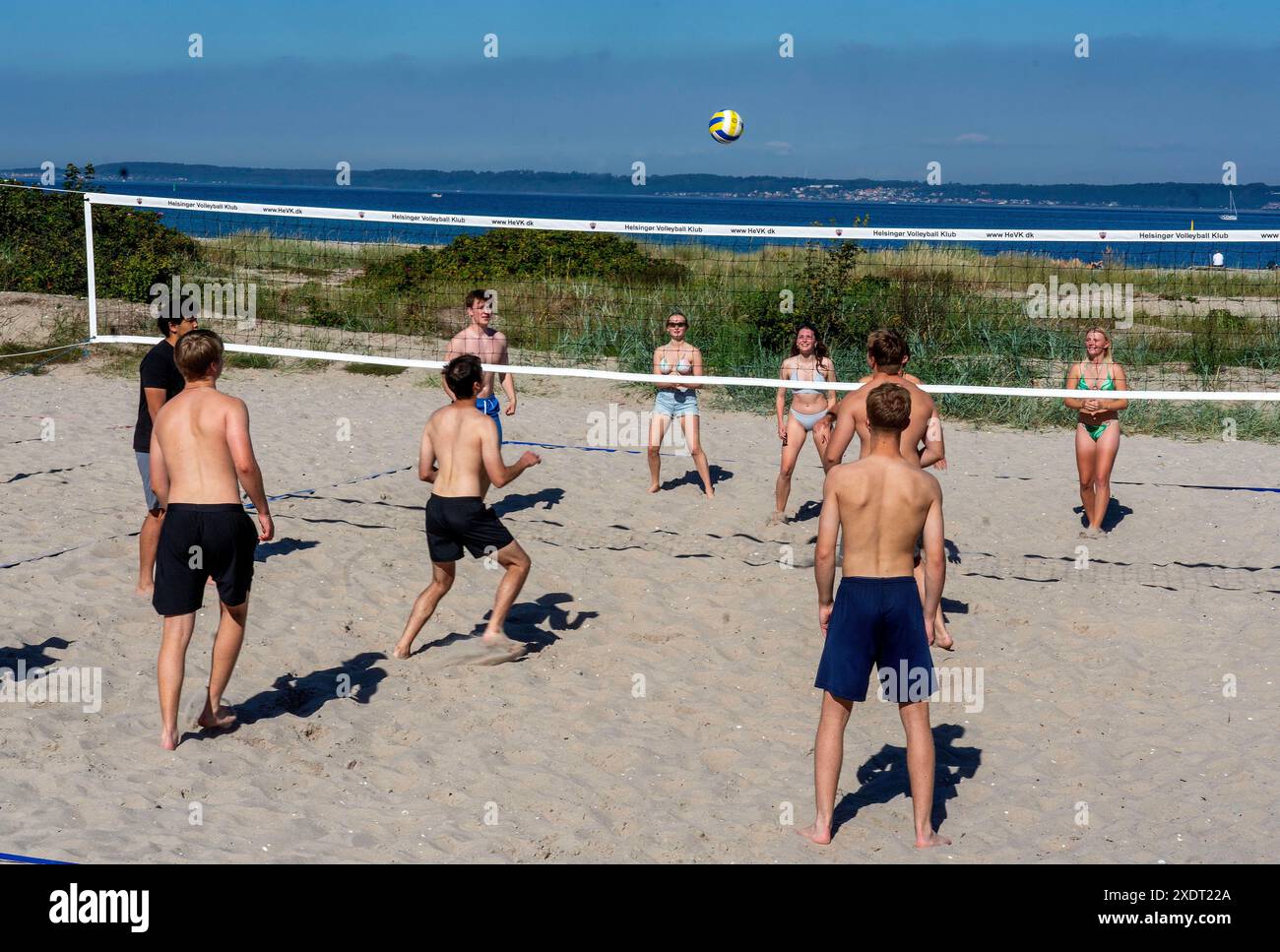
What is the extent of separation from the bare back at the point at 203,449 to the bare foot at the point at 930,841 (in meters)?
2.93

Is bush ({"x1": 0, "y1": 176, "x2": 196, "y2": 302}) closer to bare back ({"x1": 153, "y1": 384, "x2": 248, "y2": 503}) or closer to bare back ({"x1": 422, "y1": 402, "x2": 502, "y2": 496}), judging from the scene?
bare back ({"x1": 422, "y1": 402, "x2": 502, "y2": 496})

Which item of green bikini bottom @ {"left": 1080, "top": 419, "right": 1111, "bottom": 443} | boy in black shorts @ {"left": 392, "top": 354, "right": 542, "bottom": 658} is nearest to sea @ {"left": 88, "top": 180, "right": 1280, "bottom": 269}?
green bikini bottom @ {"left": 1080, "top": 419, "right": 1111, "bottom": 443}

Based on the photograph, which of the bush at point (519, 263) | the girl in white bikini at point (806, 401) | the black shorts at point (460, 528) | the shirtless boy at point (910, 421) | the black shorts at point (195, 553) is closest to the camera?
the black shorts at point (195, 553)

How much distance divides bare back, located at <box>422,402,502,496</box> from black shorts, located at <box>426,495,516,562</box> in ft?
0.19

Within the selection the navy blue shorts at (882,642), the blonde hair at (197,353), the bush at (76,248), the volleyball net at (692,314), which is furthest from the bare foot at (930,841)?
the bush at (76,248)

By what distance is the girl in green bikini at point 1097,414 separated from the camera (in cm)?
817

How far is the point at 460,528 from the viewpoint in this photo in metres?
6.00

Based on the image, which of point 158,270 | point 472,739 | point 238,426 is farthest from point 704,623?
point 158,270

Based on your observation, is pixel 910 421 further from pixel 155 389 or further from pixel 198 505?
pixel 155 389

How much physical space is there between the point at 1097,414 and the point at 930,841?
436 centimetres

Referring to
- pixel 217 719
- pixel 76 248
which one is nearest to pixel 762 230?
pixel 217 719

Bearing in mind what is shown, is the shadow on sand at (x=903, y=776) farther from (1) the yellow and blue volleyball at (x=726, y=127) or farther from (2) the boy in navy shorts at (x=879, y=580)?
(1) the yellow and blue volleyball at (x=726, y=127)

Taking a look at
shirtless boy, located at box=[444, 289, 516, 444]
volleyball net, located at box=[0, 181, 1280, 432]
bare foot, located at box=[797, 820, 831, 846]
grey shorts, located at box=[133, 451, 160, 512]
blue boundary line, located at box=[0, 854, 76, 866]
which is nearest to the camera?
blue boundary line, located at box=[0, 854, 76, 866]

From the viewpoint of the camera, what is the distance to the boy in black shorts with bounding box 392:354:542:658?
6.01 metres
